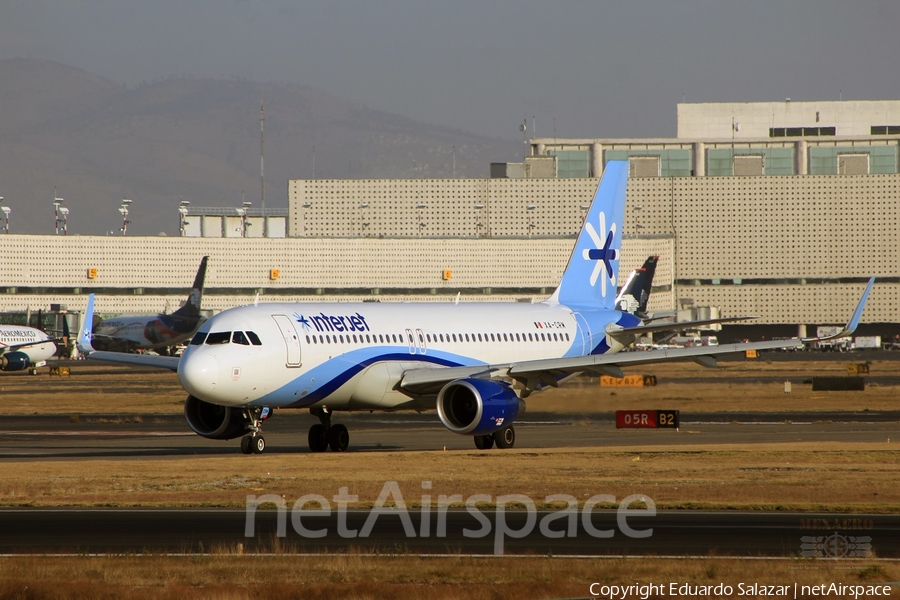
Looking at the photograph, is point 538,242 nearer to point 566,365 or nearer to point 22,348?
point 22,348

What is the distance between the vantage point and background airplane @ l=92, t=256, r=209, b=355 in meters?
109

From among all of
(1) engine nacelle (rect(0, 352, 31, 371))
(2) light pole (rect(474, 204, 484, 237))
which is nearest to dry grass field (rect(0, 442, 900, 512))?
(1) engine nacelle (rect(0, 352, 31, 371))

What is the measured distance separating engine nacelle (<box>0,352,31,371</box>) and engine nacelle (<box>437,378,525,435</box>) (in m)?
63.4

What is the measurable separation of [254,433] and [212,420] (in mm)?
1448

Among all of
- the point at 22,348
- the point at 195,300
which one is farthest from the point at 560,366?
the point at 195,300

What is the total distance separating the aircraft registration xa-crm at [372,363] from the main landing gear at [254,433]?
0.03 meters

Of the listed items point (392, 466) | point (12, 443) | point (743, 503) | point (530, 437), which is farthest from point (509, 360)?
point (743, 503)

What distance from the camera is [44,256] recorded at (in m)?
150

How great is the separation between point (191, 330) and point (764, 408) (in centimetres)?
6805

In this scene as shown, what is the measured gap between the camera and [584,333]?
41.3m

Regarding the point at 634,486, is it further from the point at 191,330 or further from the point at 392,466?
the point at 191,330

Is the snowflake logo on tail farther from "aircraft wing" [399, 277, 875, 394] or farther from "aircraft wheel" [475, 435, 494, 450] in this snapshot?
"aircraft wheel" [475, 435, 494, 450]

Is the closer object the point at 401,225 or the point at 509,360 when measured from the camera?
the point at 509,360

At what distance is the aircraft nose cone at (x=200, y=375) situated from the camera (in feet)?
97.6
